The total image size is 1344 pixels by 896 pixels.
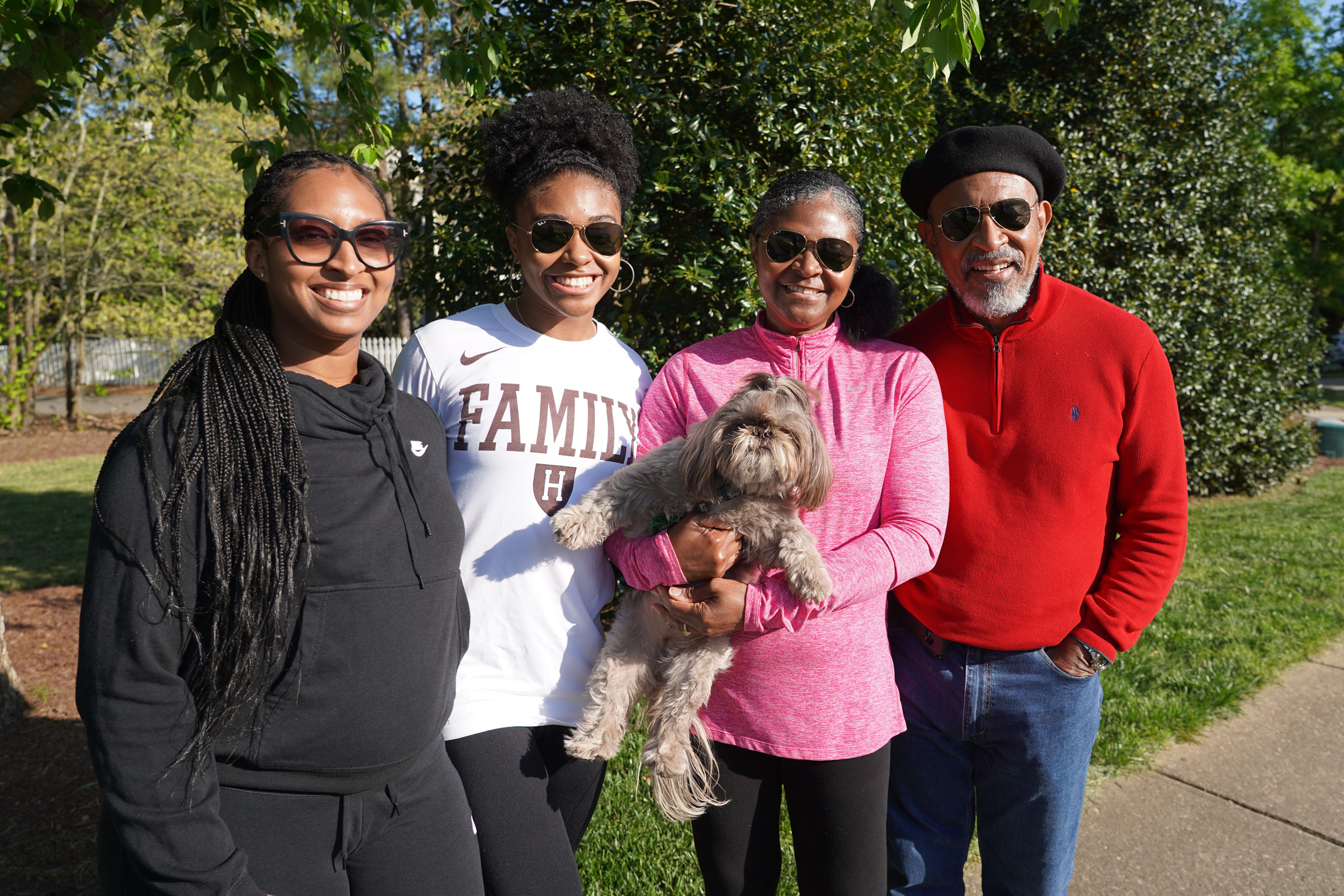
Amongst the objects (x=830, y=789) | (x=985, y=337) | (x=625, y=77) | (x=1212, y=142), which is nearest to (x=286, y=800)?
(x=830, y=789)

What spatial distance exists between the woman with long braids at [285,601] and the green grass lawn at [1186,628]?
71.5 inches

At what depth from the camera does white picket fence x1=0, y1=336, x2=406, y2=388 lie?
20.2m

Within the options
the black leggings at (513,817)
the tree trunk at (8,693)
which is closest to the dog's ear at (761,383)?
the black leggings at (513,817)

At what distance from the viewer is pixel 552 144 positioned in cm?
289

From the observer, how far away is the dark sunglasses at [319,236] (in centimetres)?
216

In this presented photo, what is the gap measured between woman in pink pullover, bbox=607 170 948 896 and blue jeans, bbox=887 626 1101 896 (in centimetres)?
30

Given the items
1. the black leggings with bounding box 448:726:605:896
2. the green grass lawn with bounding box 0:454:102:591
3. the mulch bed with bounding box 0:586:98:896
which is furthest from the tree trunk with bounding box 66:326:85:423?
the black leggings with bounding box 448:726:605:896

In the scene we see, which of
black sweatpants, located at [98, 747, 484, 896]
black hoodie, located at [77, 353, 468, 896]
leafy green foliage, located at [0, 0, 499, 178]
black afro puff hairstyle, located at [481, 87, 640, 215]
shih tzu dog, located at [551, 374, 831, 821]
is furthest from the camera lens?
leafy green foliage, located at [0, 0, 499, 178]

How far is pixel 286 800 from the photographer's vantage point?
6.46 ft

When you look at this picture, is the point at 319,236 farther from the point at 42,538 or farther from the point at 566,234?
the point at 42,538

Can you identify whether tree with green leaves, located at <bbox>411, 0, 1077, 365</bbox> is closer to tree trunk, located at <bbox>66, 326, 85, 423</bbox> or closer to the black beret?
the black beret

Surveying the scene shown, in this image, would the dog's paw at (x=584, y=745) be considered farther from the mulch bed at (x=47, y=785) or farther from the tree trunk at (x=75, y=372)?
the tree trunk at (x=75, y=372)

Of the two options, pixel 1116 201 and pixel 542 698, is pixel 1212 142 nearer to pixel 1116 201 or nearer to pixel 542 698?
pixel 1116 201

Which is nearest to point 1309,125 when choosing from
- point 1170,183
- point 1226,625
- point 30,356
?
point 1170,183
